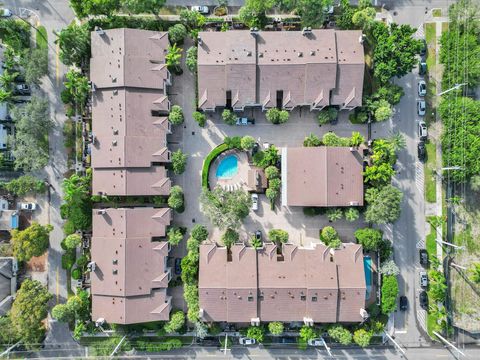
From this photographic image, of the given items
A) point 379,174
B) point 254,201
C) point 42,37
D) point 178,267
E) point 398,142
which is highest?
point 42,37

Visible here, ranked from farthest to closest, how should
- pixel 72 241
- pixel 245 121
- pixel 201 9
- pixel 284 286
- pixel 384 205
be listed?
pixel 201 9 < pixel 245 121 < pixel 72 241 < pixel 284 286 < pixel 384 205

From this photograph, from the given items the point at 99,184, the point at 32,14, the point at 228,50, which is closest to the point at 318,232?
the point at 228,50

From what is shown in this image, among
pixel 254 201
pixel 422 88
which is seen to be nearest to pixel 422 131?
pixel 422 88

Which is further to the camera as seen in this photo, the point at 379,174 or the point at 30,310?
the point at 379,174

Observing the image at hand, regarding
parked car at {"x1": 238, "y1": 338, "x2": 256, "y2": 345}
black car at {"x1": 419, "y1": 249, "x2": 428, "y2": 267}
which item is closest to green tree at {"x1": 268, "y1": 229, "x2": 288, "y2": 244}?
parked car at {"x1": 238, "y1": 338, "x2": 256, "y2": 345}

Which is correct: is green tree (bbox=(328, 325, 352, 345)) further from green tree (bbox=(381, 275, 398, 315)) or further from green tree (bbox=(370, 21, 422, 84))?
green tree (bbox=(370, 21, 422, 84))

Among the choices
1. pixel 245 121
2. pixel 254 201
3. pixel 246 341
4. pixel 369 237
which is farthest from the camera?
pixel 245 121

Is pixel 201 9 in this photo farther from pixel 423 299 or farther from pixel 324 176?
pixel 423 299

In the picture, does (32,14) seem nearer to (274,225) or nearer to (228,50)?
(228,50)

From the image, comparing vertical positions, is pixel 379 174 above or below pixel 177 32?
below
